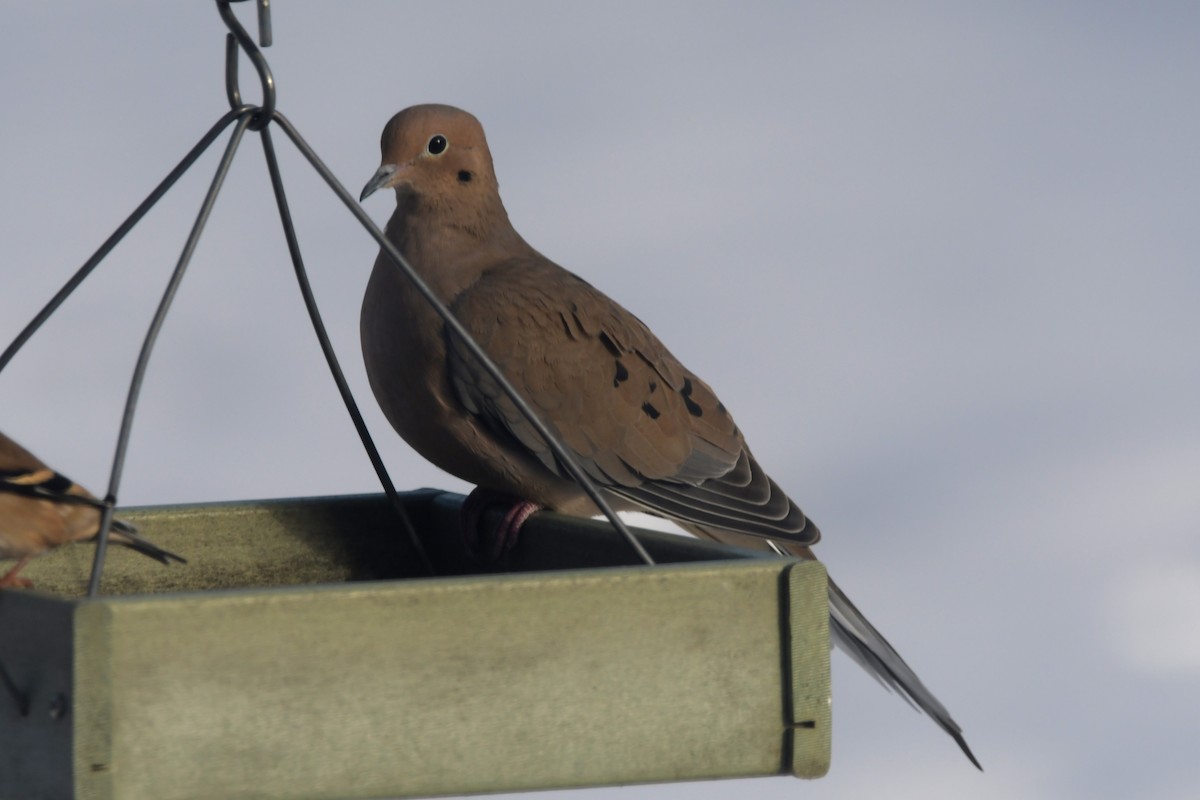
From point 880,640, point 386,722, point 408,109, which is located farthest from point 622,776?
point 408,109

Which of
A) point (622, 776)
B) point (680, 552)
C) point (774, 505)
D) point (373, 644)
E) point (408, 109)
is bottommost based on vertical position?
point (622, 776)

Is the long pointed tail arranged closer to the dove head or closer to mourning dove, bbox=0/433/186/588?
the dove head

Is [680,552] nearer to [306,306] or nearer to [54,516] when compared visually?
[306,306]

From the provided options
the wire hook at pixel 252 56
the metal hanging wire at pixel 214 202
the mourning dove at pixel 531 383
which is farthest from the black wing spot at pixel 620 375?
the wire hook at pixel 252 56

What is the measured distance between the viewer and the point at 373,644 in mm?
2092

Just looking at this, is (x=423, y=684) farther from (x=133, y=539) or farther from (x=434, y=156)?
(x=434, y=156)

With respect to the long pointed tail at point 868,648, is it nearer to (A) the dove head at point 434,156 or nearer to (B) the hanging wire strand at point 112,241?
(A) the dove head at point 434,156

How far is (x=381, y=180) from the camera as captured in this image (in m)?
3.44

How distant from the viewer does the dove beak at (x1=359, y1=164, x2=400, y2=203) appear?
342cm

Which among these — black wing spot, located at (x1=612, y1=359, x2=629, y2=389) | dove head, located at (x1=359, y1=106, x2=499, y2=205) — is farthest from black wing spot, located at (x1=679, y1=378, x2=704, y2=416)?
dove head, located at (x1=359, y1=106, x2=499, y2=205)

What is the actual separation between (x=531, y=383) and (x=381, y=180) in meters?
0.52

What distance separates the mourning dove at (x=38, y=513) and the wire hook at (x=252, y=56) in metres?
0.64

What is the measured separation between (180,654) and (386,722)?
26 centimetres

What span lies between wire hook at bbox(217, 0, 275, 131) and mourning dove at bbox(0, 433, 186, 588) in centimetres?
64
